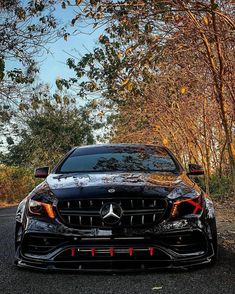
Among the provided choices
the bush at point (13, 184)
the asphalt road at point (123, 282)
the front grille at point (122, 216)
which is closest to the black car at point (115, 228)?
the front grille at point (122, 216)

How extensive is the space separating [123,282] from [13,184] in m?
23.6

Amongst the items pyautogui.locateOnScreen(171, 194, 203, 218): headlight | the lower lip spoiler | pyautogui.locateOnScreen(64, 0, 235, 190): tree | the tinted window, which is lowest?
the lower lip spoiler

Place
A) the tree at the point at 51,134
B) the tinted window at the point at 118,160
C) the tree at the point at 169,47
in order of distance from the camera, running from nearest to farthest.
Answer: the tinted window at the point at 118,160, the tree at the point at 169,47, the tree at the point at 51,134

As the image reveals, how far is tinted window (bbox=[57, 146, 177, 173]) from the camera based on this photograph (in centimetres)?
608

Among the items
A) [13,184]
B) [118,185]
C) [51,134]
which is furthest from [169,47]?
[51,134]

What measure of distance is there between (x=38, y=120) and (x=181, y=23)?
98.1 feet

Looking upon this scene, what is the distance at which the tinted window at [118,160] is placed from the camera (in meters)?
Answer: 6.08

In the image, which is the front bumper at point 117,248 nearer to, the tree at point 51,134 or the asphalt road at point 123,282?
the asphalt road at point 123,282

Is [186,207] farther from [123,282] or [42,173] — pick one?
[42,173]

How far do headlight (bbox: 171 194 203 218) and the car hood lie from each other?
0.12 m

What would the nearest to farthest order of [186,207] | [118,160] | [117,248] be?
[117,248] < [186,207] < [118,160]

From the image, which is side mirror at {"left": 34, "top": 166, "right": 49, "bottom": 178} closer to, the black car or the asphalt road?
the black car

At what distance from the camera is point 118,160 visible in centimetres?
634

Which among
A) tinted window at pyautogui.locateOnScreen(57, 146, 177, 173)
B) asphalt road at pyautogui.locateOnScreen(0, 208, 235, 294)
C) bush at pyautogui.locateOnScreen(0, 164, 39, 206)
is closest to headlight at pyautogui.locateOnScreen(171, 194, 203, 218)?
asphalt road at pyautogui.locateOnScreen(0, 208, 235, 294)
